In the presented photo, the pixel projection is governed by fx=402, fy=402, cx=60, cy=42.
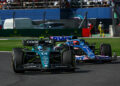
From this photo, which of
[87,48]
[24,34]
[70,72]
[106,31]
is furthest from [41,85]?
[106,31]

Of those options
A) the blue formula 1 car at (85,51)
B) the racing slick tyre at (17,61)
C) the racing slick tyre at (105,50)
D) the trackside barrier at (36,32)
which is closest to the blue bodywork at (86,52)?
the blue formula 1 car at (85,51)

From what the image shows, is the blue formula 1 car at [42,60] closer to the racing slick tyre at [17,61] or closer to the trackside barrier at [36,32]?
the racing slick tyre at [17,61]

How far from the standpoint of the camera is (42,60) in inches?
443

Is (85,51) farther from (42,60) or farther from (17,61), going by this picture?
(17,61)

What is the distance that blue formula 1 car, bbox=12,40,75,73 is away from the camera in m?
11.2

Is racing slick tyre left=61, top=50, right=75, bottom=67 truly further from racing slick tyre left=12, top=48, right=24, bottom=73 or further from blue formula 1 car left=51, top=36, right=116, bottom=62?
blue formula 1 car left=51, top=36, right=116, bottom=62

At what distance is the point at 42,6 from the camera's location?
50.3 m

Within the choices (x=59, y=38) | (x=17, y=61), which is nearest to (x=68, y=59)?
(x=17, y=61)

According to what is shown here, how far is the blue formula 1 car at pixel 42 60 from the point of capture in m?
11.2

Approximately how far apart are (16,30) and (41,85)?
34030 millimetres

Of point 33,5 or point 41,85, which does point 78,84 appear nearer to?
point 41,85

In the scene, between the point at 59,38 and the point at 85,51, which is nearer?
the point at 85,51

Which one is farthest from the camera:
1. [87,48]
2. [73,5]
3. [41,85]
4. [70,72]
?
[73,5]

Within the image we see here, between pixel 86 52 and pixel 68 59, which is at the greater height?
pixel 68 59
